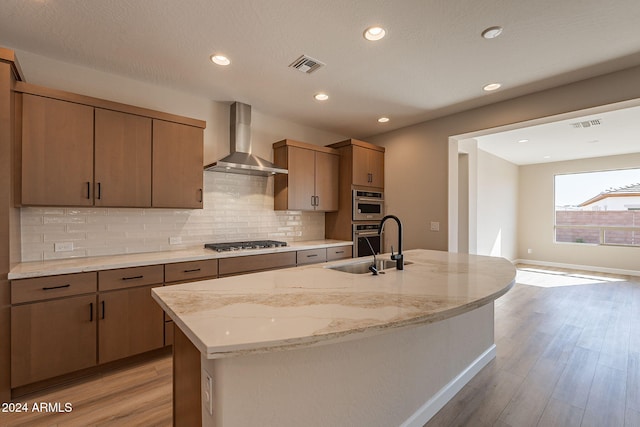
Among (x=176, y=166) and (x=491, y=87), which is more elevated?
(x=491, y=87)

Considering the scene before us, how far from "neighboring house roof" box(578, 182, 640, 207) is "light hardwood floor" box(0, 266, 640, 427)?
173 inches

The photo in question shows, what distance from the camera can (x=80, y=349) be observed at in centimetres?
225

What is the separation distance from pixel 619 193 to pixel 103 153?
9.53 meters

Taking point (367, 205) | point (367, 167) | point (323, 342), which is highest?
point (367, 167)

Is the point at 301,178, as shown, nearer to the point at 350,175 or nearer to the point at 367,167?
the point at 350,175

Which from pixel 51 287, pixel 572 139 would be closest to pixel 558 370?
pixel 51 287

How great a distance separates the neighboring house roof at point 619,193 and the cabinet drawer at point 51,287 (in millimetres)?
9502

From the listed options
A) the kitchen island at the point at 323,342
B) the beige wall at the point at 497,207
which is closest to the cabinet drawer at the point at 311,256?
the kitchen island at the point at 323,342

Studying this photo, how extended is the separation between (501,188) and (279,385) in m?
7.60

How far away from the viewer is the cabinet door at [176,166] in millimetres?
2840

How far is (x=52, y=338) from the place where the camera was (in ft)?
7.07

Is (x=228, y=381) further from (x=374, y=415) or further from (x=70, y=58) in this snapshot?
(x=70, y=58)

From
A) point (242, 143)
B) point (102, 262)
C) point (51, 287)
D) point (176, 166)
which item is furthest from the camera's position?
point (242, 143)

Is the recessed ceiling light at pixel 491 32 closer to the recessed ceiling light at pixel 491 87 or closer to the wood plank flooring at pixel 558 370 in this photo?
the recessed ceiling light at pixel 491 87
